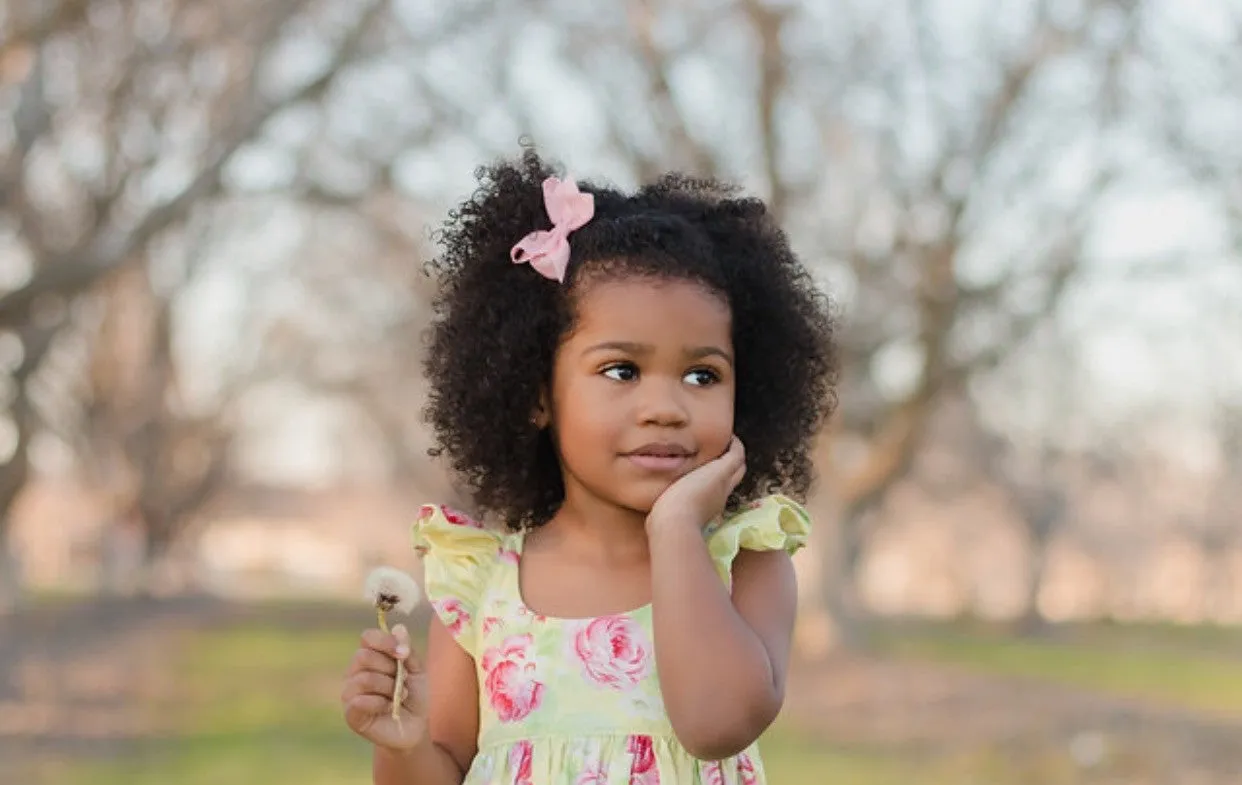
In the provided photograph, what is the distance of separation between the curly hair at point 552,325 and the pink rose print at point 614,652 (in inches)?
11.4

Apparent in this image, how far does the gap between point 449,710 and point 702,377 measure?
551 mm

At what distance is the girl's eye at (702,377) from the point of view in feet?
7.71

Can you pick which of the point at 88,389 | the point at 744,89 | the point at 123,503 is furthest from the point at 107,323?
the point at 744,89

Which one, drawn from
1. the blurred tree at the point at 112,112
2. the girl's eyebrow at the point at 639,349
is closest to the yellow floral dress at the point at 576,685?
the girl's eyebrow at the point at 639,349

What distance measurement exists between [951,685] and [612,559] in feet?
48.3

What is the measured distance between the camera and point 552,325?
2.48m

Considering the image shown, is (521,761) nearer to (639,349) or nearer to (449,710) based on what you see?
(449,710)

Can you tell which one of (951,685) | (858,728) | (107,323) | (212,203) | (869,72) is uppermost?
(107,323)

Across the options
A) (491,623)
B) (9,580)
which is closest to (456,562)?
(491,623)

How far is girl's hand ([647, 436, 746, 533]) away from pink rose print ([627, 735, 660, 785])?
10.1 inches

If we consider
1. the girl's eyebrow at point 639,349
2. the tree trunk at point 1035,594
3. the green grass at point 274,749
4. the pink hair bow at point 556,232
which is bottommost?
the girl's eyebrow at point 639,349

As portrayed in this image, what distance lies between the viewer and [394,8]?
1130 cm

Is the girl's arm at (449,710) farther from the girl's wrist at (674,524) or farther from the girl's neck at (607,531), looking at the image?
the girl's wrist at (674,524)

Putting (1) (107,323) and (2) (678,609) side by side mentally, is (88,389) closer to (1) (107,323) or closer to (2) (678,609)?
(1) (107,323)
